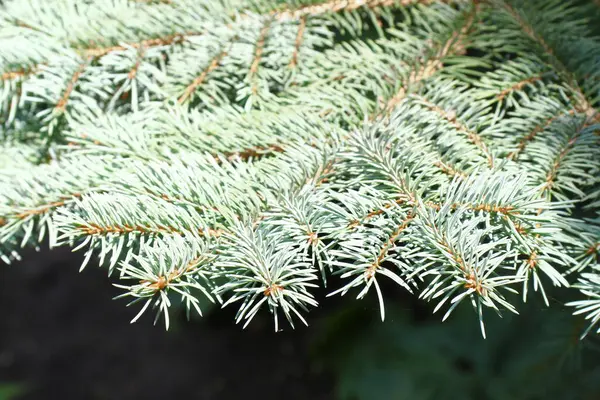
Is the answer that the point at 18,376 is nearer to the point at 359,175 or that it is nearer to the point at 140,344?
the point at 140,344

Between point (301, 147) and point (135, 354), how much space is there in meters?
1.97

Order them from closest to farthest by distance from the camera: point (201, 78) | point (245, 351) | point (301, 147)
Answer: point (301, 147), point (201, 78), point (245, 351)

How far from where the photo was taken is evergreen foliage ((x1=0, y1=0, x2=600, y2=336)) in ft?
1.77

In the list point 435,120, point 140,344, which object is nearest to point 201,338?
point 140,344

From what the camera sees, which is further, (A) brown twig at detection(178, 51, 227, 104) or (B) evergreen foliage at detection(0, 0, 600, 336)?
(A) brown twig at detection(178, 51, 227, 104)

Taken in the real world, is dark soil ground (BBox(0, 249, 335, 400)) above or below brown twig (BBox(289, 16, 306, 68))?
below

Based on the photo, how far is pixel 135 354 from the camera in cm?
238

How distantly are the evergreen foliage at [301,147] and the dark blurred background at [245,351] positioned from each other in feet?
2.82

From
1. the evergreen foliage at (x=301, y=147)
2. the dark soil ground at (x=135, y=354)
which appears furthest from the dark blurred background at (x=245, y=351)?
the evergreen foliage at (x=301, y=147)

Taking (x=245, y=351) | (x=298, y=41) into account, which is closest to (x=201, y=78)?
(x=298, y=41)

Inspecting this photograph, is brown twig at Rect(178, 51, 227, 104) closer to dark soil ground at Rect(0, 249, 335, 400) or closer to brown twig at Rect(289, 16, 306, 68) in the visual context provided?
brown twig at Rect(289, 16, 306, 68)

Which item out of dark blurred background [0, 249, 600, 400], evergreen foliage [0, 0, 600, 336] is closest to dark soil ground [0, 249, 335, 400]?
dark blurred background [0, 249, 600, 400]

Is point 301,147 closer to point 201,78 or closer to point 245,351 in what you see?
point 201,78

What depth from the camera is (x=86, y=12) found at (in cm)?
86
